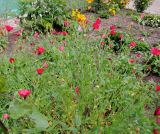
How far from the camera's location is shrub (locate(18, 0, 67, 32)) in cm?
616

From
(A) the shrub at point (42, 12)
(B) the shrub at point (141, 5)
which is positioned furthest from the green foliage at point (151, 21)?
(A) the shrub at point (42, 12)

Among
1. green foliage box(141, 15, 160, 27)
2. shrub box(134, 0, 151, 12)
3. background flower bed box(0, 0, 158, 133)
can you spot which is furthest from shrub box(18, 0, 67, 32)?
shrub box(134, 0, 151, 12)

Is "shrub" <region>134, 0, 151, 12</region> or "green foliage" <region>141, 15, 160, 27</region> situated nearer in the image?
"green foliage" <region>141, 15, 160, 27</region>

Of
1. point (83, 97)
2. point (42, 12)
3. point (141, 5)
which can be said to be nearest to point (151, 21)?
point (141, 5)

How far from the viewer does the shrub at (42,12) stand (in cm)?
616

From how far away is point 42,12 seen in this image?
247 inches

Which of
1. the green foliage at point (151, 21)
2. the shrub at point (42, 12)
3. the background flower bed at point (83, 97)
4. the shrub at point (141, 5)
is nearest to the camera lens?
the background flower bed at point (83, 97)

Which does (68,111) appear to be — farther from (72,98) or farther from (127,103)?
(127,103)

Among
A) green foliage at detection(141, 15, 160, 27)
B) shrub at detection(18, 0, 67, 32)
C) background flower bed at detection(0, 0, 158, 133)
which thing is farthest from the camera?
green foliage at detection(141, 15, 160, 27)

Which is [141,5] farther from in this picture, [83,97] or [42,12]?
[83,97]

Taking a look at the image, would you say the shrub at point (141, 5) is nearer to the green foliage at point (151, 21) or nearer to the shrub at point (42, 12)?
the green foliage at point (151, 21)

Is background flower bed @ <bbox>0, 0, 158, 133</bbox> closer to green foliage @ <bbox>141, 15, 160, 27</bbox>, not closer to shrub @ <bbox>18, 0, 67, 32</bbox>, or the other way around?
shrub @ <bbox>18, 0, 67, 32</bbox>

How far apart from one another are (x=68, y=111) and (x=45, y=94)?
0.34m

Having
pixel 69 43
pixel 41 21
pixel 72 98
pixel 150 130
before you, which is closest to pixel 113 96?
pixel 72 98
